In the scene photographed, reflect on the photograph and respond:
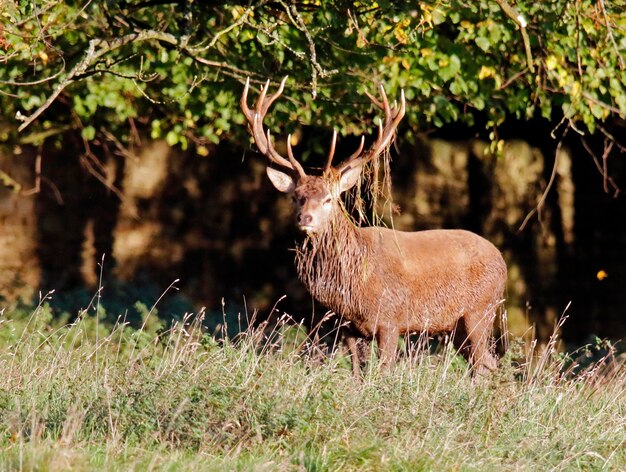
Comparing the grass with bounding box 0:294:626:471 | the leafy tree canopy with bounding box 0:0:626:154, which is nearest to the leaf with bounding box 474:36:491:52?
the leafy tree canopy with bounding box 0:0:626:154

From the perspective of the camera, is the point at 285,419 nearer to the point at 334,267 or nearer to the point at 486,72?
the point at 334,267

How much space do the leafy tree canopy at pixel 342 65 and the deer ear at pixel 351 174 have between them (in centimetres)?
130

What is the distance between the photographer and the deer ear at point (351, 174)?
8.91 meters

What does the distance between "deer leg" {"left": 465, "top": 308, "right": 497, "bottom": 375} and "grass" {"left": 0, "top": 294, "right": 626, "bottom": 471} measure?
6.74 feet

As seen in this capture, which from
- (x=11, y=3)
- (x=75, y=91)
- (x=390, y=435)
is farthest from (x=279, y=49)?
(x=390, y=435)

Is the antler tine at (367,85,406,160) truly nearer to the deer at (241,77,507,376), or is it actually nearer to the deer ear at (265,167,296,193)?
the deer at (241,77,507,376)

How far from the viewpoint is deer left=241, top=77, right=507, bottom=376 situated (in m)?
8.83

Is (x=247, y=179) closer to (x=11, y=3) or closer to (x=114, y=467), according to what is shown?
(x=11, y=3)

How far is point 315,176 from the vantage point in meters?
8.86

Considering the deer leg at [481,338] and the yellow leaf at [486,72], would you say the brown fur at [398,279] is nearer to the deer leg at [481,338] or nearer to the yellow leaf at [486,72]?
the deer leg at [481,338]

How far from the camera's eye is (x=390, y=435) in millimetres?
5984

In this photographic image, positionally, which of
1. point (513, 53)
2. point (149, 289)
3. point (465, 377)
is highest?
point (513, 53)

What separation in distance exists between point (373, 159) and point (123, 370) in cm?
279

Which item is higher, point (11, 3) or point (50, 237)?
point (11, 3)
